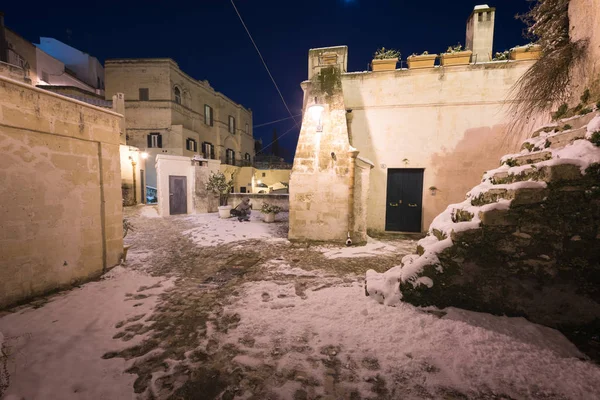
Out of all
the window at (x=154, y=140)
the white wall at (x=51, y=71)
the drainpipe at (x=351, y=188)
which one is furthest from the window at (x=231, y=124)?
the drainpipe at (x=351, y=188)

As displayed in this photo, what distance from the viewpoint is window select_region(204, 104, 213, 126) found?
85.0ft

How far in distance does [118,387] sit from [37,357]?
115cm

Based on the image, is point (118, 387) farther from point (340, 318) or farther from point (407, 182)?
point (407, 182)

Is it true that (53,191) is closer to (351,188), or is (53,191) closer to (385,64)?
(351,188)

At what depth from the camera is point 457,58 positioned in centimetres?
756

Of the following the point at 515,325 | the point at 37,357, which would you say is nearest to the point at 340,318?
the point at 515,325

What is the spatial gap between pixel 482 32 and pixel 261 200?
41.0 feet

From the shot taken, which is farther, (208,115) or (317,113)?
(208,115)

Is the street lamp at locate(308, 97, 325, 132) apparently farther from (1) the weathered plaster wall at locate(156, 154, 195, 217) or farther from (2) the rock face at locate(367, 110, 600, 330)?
(1) the weathered plaster wall at locate(156, 154, 195, 217)

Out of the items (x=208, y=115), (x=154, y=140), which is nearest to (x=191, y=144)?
(x=154, y=140)

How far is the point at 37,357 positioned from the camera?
2.42 metres

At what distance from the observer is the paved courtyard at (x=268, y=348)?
2047 millimetres

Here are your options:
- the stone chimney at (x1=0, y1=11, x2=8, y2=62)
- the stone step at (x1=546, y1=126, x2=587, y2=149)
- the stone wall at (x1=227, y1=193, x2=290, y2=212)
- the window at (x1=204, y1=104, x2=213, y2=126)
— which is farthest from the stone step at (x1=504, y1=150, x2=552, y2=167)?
the window at (x1=204, y1=104, x2=213, y2=126)

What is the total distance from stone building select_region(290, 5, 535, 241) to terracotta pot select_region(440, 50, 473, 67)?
6.7 inches
